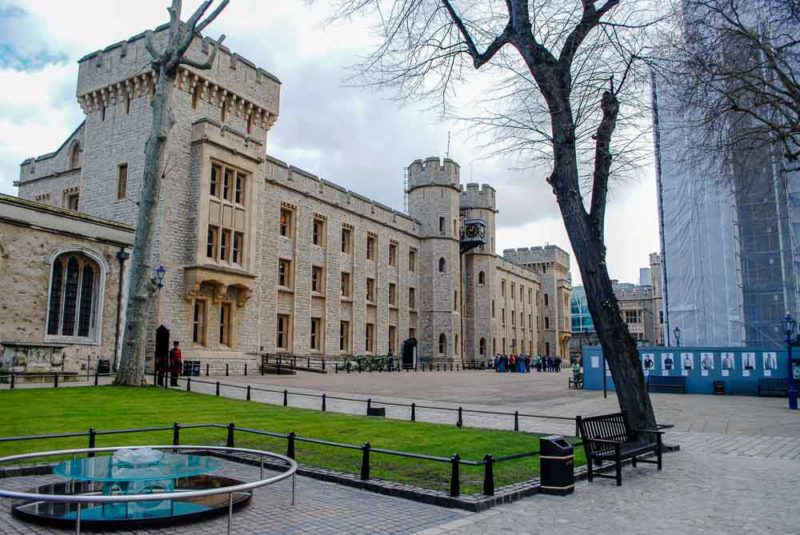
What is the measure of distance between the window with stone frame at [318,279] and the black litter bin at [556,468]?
31.0 meters

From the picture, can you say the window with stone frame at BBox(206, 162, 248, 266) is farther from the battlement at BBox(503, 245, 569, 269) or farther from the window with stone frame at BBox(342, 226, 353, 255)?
the battlement at BBox(503, 245, 569, 269)

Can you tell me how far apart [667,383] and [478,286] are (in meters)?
31.6

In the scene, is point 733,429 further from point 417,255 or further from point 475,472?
point 417,255

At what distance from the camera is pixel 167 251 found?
25938mm

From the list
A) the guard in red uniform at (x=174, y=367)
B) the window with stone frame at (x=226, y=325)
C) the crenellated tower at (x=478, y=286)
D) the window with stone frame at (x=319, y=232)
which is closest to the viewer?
the guard in red uniform at (x=174, y=367)

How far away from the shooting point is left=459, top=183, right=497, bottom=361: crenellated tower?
55469 millimetres

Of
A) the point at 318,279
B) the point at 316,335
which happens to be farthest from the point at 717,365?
the point at 318,279

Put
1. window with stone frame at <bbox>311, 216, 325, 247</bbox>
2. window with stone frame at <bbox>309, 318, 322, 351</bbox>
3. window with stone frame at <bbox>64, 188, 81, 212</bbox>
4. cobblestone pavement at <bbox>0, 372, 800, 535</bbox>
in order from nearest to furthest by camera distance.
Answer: cobblestone pavement at <bbox>0, 372, 800, 535</bbox>
window with stone frame at <bbox>64, 188, 81, 212</bbox>
window with stone frame at <bbox>309, 318, 322, 351</bbox>
window with stone frame at <bbox>311, 216, 325, 247</bbox>

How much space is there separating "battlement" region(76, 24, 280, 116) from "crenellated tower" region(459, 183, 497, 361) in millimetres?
27947

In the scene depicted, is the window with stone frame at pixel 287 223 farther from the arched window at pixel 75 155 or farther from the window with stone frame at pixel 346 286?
the arched window at pixel 75 155

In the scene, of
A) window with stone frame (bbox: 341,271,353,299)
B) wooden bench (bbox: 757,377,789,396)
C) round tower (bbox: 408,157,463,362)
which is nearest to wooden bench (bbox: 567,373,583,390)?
wooden bench (bbox: 757,377,789,396)

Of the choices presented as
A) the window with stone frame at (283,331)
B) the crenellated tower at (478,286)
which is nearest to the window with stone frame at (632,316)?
the crenellated tower at (478,286)

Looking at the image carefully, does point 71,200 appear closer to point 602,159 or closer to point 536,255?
point 602,159

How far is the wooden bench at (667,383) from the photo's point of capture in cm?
2417
